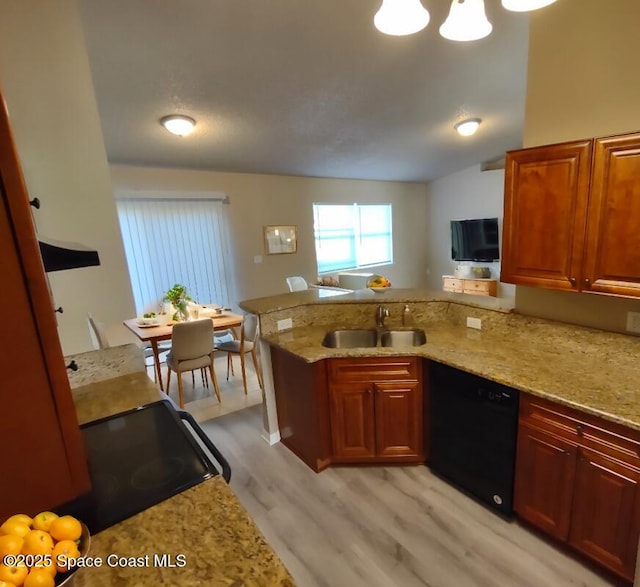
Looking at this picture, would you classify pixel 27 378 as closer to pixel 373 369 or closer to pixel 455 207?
pixel 373 369

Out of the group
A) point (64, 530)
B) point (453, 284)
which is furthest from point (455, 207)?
point (64, 530)

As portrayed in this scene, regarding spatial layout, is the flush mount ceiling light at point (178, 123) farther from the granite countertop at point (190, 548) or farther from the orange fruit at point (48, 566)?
the orange fruit at point (48, 566)

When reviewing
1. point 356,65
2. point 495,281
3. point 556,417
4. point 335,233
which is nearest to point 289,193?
point 335,233

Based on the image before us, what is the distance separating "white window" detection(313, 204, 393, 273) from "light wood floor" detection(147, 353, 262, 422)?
3076 mm

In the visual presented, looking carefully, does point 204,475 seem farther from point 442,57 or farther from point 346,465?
point 442,57

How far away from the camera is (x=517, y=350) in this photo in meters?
2.01

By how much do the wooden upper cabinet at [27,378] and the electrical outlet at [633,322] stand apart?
2.41 m

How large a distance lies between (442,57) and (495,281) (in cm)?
472

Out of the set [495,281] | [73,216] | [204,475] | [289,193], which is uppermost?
[289,193]

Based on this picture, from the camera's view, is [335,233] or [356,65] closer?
[356,65]

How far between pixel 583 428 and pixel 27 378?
6.47 feet

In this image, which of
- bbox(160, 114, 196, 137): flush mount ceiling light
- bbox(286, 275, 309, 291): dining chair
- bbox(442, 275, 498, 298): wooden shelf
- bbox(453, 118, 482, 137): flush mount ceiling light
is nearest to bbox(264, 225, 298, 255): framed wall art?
bbox(286, 275, 309, 291): dining chair

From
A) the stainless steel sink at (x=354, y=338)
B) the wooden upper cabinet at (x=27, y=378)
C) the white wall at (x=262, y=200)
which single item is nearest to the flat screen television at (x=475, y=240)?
the white wall at (x=262, y=200)

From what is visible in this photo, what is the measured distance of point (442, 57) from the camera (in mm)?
2979
